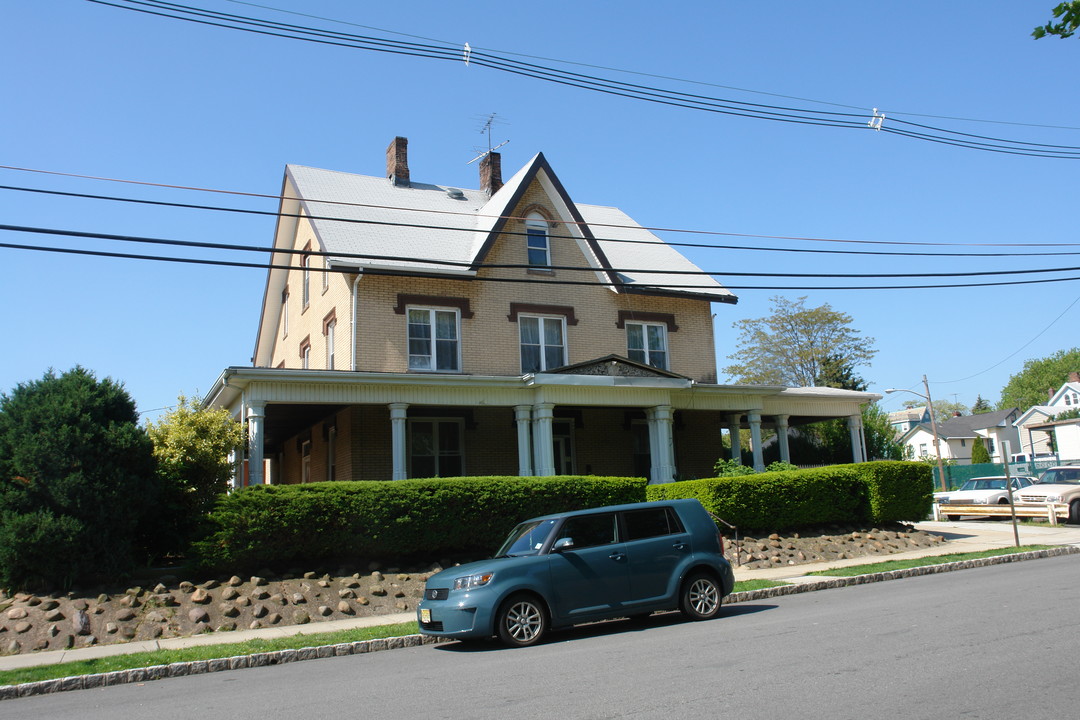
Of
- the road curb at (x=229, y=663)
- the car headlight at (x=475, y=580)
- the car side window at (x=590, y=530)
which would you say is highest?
the car side window at (x=590, y=530)

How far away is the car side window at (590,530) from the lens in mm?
10805

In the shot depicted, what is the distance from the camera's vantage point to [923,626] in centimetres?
942

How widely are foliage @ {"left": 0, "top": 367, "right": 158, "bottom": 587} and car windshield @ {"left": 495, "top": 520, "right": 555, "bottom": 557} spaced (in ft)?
21.5

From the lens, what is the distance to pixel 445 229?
22.3 m

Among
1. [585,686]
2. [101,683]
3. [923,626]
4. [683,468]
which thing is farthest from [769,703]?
[683,468]

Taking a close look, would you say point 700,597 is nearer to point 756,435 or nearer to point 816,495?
point 816,495

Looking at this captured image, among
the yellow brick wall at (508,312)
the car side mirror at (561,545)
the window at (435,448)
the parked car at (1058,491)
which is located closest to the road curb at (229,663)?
the car side mirror at (561,545)

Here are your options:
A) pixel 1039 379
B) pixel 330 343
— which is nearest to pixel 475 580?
pixel 330 343

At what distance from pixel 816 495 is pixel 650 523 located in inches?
380

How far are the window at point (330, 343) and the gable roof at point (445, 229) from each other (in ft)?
8.15

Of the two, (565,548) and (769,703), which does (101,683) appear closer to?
(565,548)

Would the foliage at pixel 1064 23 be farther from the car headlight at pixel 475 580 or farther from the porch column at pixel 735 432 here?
the porch column at pixel 735 432

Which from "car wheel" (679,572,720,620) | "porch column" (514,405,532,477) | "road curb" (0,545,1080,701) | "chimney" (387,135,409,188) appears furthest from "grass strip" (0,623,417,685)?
"chimney" (387,135,409,188)

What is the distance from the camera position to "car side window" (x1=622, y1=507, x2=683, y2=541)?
11.2m
